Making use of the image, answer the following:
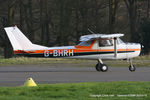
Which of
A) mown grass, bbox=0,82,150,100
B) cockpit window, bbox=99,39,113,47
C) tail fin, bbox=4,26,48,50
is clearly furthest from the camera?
cockpit window, bbox=99,39,113,47

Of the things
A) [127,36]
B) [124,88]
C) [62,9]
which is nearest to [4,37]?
[62,9]

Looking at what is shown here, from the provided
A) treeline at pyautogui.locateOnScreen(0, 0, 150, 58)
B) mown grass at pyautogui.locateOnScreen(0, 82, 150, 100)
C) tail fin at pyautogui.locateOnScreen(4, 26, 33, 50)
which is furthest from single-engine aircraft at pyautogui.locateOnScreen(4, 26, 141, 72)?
treeline at pyautogui.locateOnScreen(0, 0, 150, 58)

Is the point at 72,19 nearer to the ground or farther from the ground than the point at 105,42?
farther from the ground

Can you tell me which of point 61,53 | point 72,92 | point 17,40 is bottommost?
point 72,92

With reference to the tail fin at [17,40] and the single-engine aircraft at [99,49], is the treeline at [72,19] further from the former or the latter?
the tail fin at [17,40]

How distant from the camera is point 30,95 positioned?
12.3 metres

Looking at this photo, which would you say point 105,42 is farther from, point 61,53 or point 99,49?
point 61,53

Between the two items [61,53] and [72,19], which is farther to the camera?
[72,19]

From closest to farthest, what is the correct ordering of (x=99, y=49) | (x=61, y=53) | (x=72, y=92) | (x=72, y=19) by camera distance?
(x=72, y=92), (x=61, y=53), (x=99, y=49), (x=72, y=19)

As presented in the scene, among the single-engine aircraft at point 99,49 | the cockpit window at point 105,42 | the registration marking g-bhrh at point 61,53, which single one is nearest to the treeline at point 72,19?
the single-engine aircraft at point 99,49

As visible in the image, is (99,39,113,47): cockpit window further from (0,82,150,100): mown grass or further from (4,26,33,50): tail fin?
(0,82,150,100): mown grass

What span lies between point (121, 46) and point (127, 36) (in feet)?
90.8

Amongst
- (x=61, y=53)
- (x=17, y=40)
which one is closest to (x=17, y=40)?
(x=17, y=40)

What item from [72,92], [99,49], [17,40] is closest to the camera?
[72,92]
